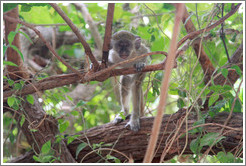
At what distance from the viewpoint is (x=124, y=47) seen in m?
4.16

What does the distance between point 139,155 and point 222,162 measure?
1125mm

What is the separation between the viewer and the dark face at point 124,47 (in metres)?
4.11

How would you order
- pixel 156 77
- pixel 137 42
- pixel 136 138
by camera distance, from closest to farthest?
pixel 156 77
pixel 136 138
pixel 137 42

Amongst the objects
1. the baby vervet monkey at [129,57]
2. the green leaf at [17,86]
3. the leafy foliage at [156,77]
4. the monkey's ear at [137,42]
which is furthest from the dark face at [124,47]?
the green leaf at [17,86]

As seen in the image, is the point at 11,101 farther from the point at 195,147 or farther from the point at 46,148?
the point at 195,147

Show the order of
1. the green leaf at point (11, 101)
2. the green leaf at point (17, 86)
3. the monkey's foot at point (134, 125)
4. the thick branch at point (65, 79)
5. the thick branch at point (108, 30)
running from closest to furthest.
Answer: the thick branch at point (108, 30) → the green leaf at point (11, 101) → the thick branch at point (65, 79) → the green leaf at point (17, 86) → the monkey's foot at point (134, 125)

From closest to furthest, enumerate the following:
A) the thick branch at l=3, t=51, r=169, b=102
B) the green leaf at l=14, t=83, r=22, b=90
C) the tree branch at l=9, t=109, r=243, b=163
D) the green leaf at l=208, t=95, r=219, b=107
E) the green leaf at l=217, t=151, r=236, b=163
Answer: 1. the green leaf at l=217, t=151, r=236, b=163
2. the thick branch at l=3, t=51, r=169, b=102
3. the green leaf at l=14, t=83, r=22, b=90
4. the green leaf at l=208, t=95, r=219, b=107
5. the tree branch at l=9, t=109, r=243, b=163

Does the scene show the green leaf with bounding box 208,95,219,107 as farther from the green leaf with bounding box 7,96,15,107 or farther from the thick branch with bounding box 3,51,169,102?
the green leaf with bounding box 7,96,15,107

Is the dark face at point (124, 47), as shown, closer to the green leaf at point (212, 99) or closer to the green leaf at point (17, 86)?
the green leaf at point (212, 99)

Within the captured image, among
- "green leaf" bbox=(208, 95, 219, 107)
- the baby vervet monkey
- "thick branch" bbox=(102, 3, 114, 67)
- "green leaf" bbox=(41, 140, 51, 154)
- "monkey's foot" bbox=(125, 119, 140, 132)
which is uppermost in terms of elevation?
the baby vervet monkey

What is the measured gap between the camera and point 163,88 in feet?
3.05

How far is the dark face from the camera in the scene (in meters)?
4.11

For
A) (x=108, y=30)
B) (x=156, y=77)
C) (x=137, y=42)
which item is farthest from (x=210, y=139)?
(x=137, y=42)

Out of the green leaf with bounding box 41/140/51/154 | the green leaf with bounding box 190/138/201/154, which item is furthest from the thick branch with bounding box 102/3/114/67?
the green leaf with bounding box 190/138/201/154
